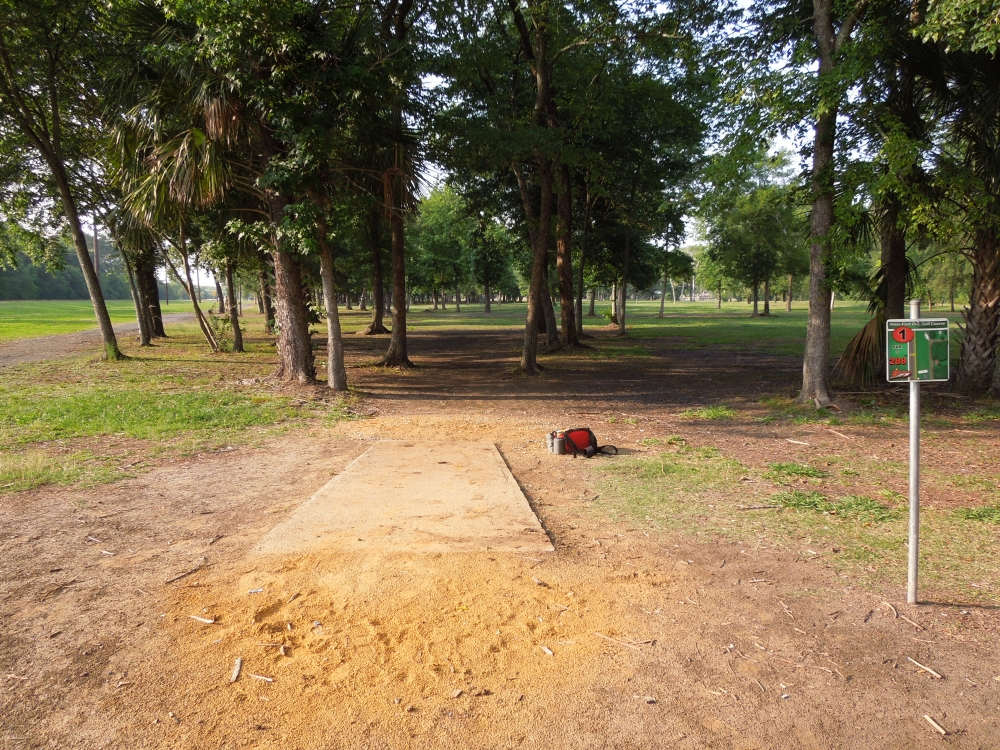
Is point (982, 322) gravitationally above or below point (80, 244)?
below

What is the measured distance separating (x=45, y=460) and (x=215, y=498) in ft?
8.68

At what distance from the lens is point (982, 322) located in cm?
991

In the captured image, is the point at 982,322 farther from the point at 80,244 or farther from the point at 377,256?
the point at 80,244

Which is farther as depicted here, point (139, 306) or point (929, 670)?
point (139, 306)

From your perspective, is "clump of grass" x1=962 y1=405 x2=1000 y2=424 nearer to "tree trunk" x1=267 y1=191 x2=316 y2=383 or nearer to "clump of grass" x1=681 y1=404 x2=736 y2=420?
"clump of grass" x1=681 y1=404 x2=736 y2=420

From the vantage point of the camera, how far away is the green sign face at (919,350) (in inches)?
130

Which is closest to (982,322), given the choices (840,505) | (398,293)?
(840,505)

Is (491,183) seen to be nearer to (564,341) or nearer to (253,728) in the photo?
(564,341)

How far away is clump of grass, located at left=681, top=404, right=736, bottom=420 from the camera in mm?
9696

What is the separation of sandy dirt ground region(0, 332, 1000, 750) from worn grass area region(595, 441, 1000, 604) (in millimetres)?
225

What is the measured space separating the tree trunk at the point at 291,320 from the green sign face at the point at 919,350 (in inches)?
396

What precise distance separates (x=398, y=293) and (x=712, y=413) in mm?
8439

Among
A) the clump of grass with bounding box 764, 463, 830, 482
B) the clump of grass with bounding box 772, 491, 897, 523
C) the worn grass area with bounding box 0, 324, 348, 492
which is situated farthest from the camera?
the worn grass area with bounding box 0, 324, 348, 492

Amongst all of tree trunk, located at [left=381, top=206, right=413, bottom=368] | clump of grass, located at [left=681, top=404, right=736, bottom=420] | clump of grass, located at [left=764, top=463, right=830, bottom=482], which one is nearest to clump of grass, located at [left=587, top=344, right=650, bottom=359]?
tree trunk, located at [left=381, top=206, right=413, bottom=368]
